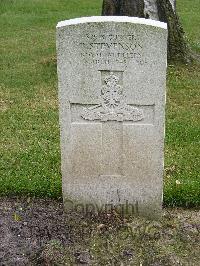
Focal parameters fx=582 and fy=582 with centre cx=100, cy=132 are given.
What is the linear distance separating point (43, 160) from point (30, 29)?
8.40m

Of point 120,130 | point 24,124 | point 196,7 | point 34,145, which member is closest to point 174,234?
point 120,130

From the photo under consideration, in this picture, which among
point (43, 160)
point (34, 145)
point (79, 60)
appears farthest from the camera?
point (34, 145)

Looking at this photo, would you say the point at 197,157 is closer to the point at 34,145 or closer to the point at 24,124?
the point at 34,145

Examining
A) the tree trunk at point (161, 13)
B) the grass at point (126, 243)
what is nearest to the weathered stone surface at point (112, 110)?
the grass at point (126, 243)

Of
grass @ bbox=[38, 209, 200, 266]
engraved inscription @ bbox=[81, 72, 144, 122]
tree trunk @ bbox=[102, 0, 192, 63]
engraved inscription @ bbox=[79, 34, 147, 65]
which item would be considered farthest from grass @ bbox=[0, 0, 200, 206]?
engraved inscription @ bbox=[79, 34, 147, 65]

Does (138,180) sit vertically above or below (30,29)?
below

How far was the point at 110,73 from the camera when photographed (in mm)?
4453

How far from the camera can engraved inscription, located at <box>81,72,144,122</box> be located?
448cm

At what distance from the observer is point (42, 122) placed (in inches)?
291

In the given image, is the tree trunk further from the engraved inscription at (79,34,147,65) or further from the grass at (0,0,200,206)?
the engraved inscription at (79,34,147,65)

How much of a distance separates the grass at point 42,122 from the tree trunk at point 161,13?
0.36 metres

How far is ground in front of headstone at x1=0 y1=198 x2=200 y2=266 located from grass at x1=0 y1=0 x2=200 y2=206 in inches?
15.3

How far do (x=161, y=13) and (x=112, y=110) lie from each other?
5716mm

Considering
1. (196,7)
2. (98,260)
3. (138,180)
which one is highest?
(196,7)
